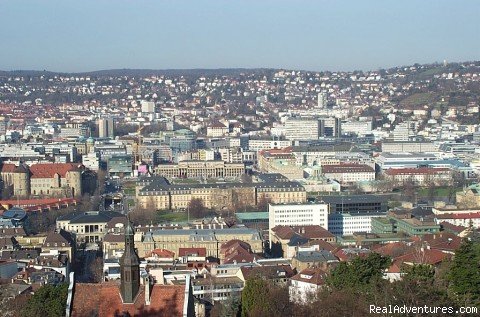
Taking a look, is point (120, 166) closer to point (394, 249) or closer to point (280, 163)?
point (280, 163)

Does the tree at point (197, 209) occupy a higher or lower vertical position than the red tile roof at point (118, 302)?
lower

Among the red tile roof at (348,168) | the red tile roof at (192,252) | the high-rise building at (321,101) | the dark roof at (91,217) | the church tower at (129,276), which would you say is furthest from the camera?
the high-rise building at (321,101)

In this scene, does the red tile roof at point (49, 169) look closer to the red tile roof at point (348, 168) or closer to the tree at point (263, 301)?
the red tile roof at point (348, 168)

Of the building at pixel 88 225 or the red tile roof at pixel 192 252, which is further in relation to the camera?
the building at pixel 88 225

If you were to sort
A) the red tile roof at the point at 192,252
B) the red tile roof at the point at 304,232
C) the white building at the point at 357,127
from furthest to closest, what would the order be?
the white building at the point at 357,127 < the red tile roof at the point at 304,232 < the red tile roof at the point at 192,252

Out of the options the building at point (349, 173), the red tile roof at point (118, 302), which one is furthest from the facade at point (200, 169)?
the red tile roof at point (118, 302)

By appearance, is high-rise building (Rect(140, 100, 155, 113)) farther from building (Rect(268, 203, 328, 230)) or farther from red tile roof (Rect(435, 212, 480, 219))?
red tile roof (Rect(435, 212, 480, 219))

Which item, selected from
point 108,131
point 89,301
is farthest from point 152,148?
point 89,301
